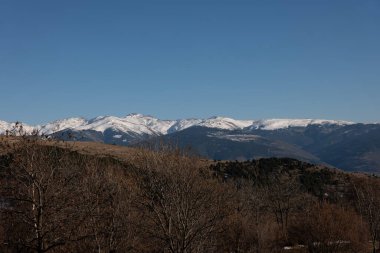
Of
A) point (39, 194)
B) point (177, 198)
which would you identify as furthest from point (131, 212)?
point (39, 194)

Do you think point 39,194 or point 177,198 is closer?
point 39,194

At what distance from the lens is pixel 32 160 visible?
2819 centimetres

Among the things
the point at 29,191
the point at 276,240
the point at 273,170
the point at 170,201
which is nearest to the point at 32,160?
the point at 29,191

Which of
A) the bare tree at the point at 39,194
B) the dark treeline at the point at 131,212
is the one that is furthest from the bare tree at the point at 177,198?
the bare tree at the point at 39,194

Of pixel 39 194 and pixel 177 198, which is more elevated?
pixel 39 194

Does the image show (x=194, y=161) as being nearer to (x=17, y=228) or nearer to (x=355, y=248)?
(x=17, y=228)

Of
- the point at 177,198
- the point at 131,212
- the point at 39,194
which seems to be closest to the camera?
the point at 39,194

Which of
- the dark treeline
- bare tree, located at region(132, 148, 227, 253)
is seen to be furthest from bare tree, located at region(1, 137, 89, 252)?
bare tree, located at region(132, 148, 227, 253)

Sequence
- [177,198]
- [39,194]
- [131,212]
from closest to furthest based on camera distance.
Answer: [39,194], [177,198], [131,212]

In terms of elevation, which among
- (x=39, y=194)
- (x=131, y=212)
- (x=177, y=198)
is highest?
(x=39, y=194)

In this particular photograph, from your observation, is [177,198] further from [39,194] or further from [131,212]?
[131,212]

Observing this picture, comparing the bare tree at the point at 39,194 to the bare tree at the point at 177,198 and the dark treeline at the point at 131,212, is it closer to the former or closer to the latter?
the dark treeline at the point at 131,212

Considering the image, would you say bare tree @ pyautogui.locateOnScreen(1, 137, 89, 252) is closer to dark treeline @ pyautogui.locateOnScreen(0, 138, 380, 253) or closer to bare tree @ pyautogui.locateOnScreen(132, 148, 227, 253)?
dark treeline @ pyautogui.locateOnScreen(0, 138, 380, 253)

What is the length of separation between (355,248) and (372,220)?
5069mm
